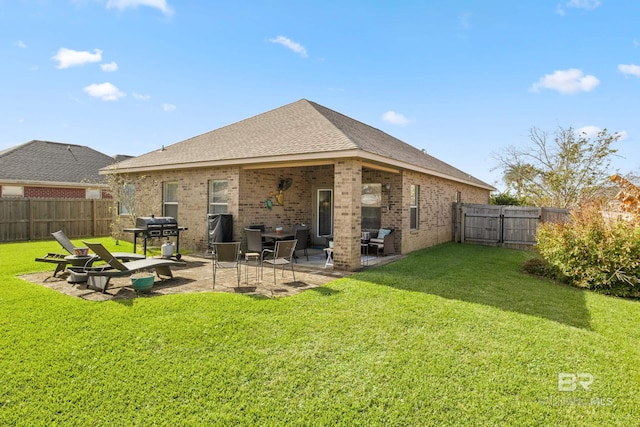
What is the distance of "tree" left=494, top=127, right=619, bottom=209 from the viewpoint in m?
20.3

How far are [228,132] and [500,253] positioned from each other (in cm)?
1176

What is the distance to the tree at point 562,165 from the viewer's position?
66.6 ft

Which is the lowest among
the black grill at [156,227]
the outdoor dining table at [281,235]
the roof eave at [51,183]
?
the outdoor dining table at [281,235]

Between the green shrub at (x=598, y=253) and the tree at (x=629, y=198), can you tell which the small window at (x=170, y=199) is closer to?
the green shrub at (x=598, y=253)

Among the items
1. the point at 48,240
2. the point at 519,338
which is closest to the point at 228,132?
the point at 48,240

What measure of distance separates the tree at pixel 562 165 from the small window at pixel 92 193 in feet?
91.0

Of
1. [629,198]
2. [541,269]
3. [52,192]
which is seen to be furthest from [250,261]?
[52,192]

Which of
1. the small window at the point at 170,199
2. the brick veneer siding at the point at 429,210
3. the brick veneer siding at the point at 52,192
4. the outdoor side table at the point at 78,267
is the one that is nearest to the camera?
the outdoor side table at the point at 78,267

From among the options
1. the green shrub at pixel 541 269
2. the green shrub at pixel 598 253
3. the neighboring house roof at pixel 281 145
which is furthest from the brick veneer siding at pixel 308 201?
the green shrub at pixel 598 253

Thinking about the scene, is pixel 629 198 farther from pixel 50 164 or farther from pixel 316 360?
pixel 50 164

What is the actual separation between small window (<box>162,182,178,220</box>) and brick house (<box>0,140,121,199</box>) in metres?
7.60

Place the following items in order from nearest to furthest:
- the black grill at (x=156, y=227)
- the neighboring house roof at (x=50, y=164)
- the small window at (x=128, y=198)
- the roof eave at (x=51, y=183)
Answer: the black grill at (x=156, y=227) → the small window at (x=128, y=198) → the roof eave at (x=51, y=183) → the neighboring house roof at (x=50, y=164)

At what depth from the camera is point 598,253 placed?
7.98 metres

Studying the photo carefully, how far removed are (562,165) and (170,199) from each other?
74.7ft
